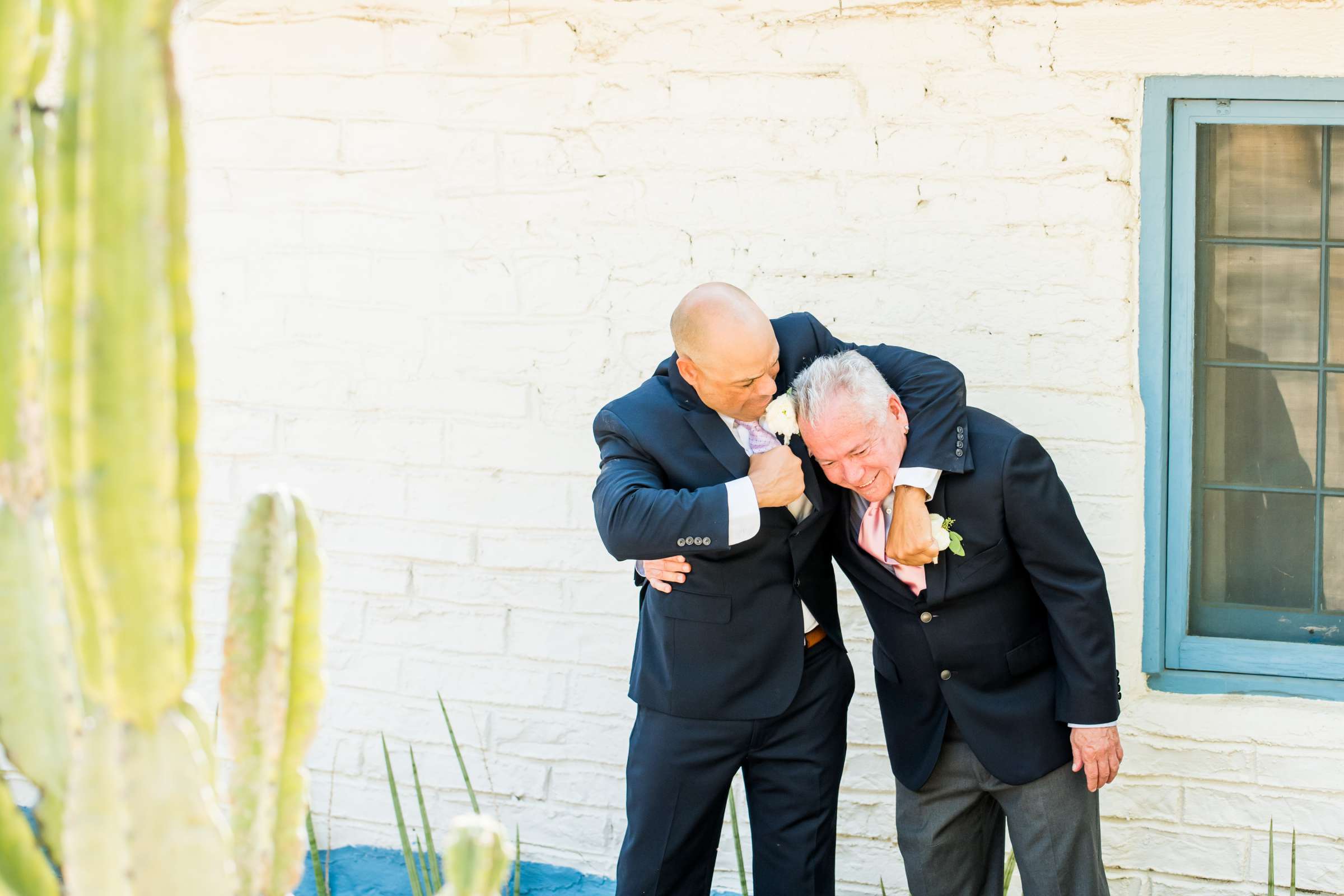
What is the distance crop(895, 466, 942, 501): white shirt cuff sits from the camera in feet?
8.40

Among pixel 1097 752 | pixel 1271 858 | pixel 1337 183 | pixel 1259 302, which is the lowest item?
pixel 1271 858

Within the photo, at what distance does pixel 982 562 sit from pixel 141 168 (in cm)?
195

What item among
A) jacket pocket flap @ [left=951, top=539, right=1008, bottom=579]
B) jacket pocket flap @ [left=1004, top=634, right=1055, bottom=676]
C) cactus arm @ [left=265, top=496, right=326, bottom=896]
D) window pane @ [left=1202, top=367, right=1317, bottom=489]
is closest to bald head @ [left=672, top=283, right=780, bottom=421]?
jacket pocket flap @ [left=951, top=539, right=1008, bottom=579]

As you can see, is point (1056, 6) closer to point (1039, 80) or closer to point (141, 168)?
point (1039, 80)

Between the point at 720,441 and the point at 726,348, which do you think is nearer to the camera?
the point at 726,348

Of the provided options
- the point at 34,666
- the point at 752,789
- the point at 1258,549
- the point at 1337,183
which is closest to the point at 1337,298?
the point at 1337,183

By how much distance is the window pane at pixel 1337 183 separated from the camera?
10.0 ft

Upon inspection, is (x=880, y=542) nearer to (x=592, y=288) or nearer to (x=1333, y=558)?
(x=592, y=288)

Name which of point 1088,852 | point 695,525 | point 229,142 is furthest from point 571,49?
point 1088,852

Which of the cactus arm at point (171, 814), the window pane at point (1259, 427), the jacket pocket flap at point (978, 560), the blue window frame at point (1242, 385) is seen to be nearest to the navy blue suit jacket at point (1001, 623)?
the jacket pocket flap at point (978, 560)

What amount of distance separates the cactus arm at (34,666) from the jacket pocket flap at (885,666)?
6.12 ft

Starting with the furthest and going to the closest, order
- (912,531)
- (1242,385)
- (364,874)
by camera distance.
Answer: (364,874), (1242,385), (912,531)

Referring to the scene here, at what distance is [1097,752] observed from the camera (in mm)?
2619

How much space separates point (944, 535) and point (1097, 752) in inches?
22.5
